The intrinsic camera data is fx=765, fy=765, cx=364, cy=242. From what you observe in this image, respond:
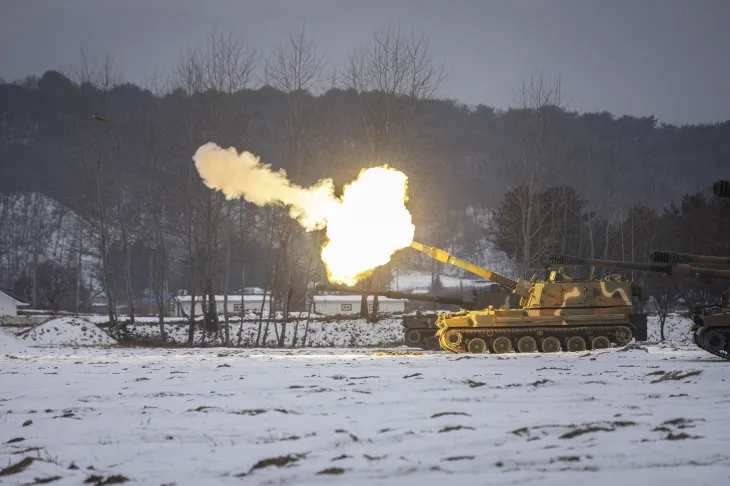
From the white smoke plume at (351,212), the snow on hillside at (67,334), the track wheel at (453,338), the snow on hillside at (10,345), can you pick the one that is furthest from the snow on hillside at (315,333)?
the track wheel at (453,338)

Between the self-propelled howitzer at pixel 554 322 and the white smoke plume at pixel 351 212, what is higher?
the white smoke plume at pixel 351 212

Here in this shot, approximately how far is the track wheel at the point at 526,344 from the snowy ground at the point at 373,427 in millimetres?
8653

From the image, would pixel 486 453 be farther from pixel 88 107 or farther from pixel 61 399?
pixel 88 107

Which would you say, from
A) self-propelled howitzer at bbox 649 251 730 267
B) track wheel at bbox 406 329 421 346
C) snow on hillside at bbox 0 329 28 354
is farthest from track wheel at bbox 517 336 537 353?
snow on hillside at bbox 0 329 28 354

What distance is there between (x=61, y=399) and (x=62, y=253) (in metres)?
109

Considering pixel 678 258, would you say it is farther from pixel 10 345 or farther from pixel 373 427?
pixel 10 345

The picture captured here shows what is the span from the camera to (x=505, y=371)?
1598 centimetres

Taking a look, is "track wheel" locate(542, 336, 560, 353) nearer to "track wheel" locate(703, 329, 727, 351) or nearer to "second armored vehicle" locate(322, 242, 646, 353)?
"second armored vehicle" locate(322, 242, 646, 353)

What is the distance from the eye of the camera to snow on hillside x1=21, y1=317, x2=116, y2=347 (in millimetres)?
37000

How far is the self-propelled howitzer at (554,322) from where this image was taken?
24.8 m


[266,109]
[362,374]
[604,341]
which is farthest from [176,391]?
[266,109]

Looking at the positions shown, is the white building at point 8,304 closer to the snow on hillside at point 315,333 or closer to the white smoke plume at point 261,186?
the snow on hillside at point 315,333

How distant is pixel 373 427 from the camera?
30.9 ft

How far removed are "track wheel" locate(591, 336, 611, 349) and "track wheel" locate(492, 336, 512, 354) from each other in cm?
279
